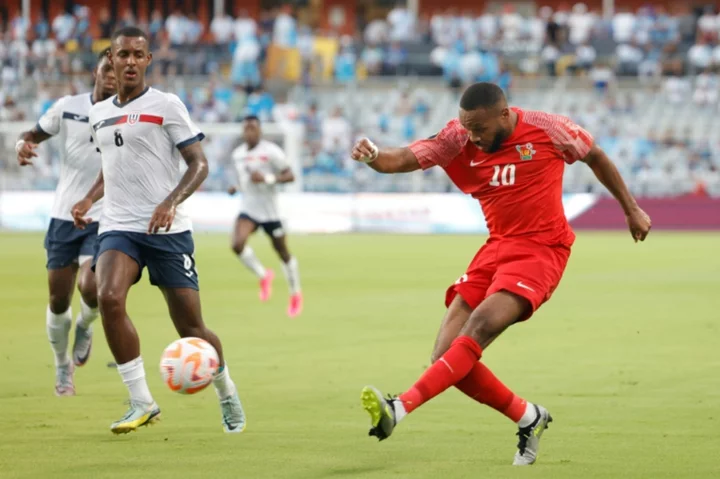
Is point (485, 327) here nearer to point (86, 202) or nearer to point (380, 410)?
point (380, 410)

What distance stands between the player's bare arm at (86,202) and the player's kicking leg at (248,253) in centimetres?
883

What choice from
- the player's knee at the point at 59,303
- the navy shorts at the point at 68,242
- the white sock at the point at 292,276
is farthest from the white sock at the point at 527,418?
the white sock at the point at 292,276

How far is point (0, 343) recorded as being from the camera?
13.4 m

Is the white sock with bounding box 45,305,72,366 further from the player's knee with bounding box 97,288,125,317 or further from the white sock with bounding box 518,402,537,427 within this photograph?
the white sock with bounding box 518,402,537,427

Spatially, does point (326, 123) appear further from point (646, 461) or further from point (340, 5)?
point (646, 461)

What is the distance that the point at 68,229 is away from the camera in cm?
1036

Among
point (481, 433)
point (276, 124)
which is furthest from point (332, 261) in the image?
point (481, 433)

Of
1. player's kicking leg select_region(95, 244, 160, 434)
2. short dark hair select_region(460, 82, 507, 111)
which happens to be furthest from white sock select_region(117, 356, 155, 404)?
short dark hair select_region(460, 82, 507, 111)

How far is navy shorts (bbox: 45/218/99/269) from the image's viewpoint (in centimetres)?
1035

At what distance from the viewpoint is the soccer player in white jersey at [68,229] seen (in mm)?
10195

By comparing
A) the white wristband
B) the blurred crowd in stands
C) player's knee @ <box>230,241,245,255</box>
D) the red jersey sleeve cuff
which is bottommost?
the blurred crowd in stands

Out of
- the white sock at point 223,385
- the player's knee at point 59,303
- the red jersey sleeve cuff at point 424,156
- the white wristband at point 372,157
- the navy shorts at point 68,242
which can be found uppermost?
the white wristband at point 372,157

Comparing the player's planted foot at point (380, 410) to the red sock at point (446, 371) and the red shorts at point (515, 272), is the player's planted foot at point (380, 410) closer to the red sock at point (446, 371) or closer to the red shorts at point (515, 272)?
the red sock at point (446, 371)

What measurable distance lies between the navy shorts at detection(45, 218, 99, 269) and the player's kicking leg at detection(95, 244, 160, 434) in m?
2.00
